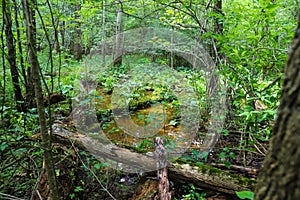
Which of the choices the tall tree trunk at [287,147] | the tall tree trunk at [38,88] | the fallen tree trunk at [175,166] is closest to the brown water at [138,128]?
the fallen tree trunk at [175,166]

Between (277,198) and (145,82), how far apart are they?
19.0 feet

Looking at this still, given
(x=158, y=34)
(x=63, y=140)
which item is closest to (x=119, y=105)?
(x=63, y=140)

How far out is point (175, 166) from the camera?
2301mm

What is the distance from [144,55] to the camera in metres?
10.2

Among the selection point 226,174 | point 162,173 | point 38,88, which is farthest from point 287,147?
point 162,173

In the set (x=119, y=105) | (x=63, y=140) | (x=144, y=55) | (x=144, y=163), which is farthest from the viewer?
(x=144, y=55)

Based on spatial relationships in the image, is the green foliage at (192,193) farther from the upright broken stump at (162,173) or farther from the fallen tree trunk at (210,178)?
the upright broken stump at (162,173)

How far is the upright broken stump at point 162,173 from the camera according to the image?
2135 millimetres

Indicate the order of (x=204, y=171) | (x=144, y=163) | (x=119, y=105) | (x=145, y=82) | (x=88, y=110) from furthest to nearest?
(x=145, y=82) → (x=119, y=105) → (x=88, y=110) → (x=144, y=163) → (x=204, y=171)

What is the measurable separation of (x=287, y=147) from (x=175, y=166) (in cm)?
183

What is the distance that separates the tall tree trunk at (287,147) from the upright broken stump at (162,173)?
160 centimetres

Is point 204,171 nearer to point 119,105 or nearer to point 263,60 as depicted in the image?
point 263,60

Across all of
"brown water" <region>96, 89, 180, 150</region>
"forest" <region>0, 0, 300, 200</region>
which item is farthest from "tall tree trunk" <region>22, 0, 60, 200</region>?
"brown water" <region>96, 89, 180, 150</region>

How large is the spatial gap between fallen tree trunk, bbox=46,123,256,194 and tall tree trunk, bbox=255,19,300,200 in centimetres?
154
